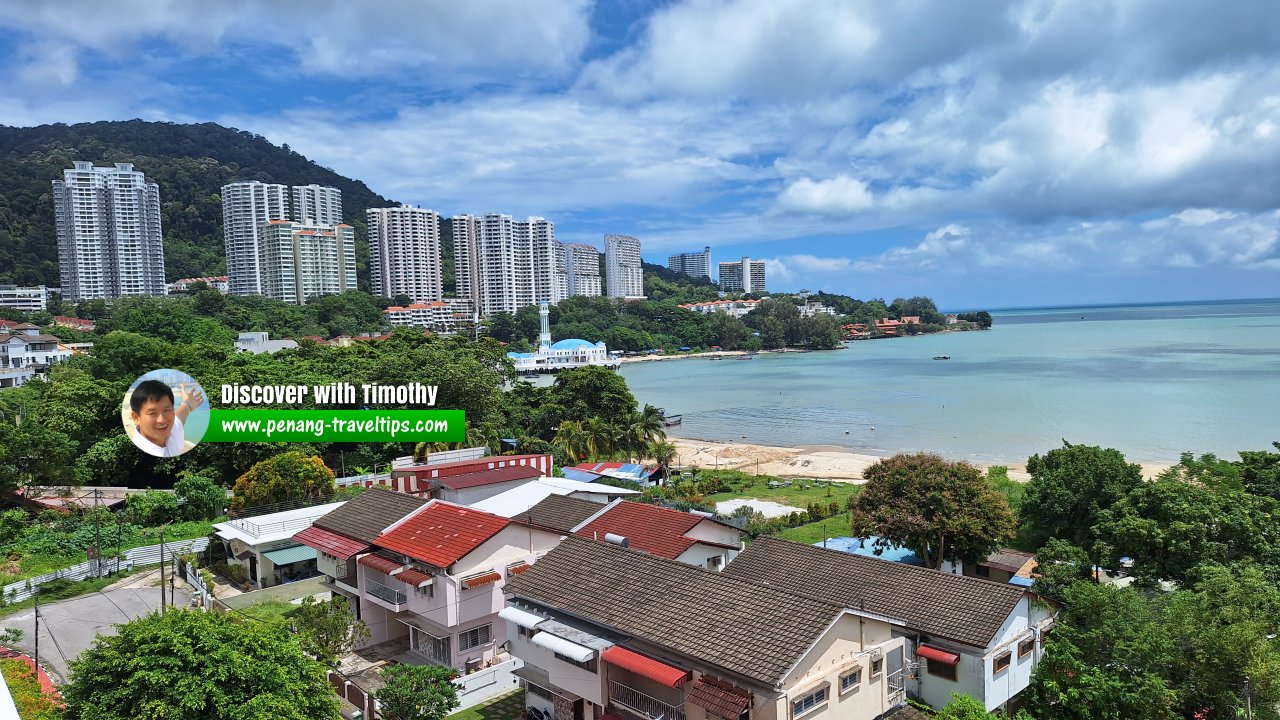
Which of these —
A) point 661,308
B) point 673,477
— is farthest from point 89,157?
point 673,477

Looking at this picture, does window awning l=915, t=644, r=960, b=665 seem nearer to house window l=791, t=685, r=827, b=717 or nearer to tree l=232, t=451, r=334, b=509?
house window l=791, t=685, r=827, b=717

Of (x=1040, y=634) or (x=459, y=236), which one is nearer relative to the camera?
(x=1040, y=634)

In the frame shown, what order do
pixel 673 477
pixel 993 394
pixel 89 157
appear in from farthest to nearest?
pixel 89 157
pixel 993 394
pixel 673 477

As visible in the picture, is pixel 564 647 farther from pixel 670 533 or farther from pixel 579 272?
pixel 579 272

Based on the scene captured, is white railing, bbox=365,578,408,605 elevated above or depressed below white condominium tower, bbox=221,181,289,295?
below

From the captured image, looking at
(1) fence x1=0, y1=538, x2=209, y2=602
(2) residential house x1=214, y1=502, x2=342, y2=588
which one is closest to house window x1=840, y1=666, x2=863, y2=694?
(2) residential house x1=214, y1=502, x2=342, y2=588

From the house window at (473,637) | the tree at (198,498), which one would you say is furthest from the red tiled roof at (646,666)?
the tree at (198,498)

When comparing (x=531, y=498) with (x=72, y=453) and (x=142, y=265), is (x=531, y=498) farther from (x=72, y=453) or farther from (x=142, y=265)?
(x=142, y=265)

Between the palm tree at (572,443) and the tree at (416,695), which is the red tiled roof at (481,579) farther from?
the palm tree at (572,443)
